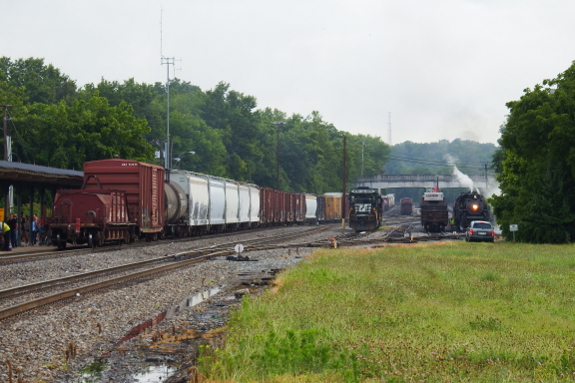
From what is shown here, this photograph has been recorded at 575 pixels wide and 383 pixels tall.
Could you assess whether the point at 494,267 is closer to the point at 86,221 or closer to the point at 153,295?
the point at 153,295

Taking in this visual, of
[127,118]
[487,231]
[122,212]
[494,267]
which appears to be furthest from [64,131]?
[494,267]

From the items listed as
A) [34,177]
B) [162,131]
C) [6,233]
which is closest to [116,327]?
[34,177]

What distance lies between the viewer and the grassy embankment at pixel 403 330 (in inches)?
345

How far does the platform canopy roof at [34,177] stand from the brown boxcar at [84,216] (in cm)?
136

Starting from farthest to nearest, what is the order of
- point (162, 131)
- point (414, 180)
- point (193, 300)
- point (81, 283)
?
point (414, 180), point (162, 131), point (81, 283), point (193, 300)

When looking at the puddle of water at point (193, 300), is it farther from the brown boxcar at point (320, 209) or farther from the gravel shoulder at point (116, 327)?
the brown boxcar at point (320, 209)

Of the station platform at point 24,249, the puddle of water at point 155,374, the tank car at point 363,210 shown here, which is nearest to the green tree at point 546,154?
the tank car at point 363,210

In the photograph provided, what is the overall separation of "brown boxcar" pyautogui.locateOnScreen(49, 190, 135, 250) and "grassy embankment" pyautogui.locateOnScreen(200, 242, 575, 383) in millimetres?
12689

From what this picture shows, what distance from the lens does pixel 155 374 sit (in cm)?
941

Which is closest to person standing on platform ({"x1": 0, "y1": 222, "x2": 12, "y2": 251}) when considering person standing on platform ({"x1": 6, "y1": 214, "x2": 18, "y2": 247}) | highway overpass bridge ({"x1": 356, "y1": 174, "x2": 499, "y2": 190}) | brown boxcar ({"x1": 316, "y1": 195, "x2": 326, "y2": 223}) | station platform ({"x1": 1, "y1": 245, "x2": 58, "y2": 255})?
station platform ({"x1": 1, "y1": 245, "x2": 58, "y2": 255})

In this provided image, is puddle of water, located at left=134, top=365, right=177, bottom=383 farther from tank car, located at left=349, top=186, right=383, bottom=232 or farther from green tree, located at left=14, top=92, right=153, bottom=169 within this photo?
green tree, located at left=14, top=92, right=153, bottom=169

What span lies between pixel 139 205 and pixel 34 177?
502 centimetres

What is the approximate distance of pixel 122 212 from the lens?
33.8 m

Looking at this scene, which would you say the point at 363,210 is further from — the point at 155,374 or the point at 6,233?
the point at 155,374
